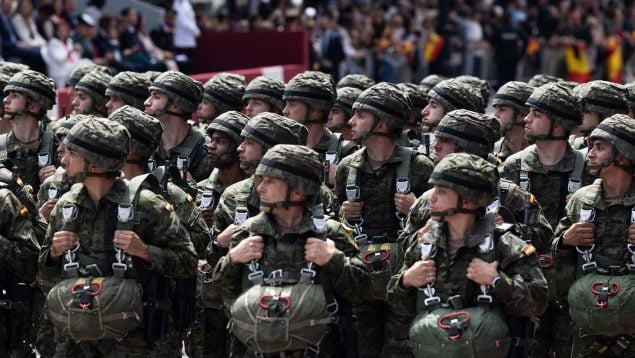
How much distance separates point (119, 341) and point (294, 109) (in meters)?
3.56

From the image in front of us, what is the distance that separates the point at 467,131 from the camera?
1062 centimetres

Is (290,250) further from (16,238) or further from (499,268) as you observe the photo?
(16,238)

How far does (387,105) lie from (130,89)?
2.79 metres

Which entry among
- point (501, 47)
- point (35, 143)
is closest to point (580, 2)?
point (501, 47)

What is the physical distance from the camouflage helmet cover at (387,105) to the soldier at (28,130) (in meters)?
2.75

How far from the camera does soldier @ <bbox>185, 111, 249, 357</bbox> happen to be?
37.1 feet

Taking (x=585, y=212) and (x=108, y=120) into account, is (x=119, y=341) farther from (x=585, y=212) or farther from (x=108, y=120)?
(x=585, y=212)

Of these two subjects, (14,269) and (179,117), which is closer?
(14,269)

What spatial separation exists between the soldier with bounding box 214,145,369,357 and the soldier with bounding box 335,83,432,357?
5.53 feet

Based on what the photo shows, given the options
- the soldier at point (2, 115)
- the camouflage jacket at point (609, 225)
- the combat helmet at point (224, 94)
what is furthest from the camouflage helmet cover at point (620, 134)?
the soldier at point (2, 115)

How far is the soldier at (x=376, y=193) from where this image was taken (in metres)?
10.9

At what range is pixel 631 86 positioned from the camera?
13.8 metres

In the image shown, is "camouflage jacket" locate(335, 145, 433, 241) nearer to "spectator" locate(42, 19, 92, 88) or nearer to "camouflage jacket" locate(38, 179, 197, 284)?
"camouflage jacket" locate(38, 179, 197, 284)

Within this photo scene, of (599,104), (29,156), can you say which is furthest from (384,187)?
(29,156)
